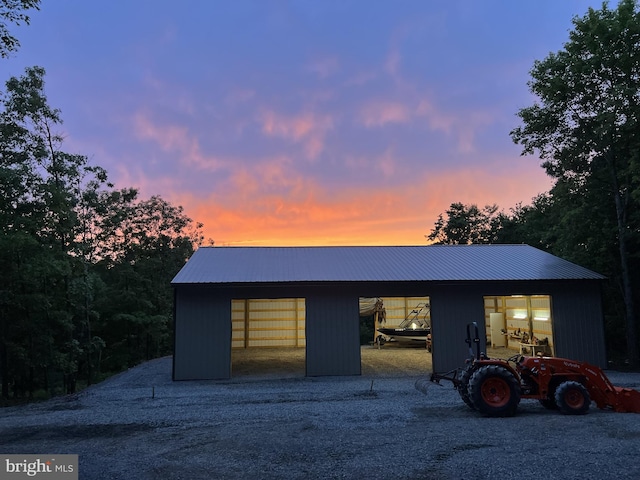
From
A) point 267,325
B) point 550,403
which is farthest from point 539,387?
point 267,325

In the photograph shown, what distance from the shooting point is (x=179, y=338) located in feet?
42.4

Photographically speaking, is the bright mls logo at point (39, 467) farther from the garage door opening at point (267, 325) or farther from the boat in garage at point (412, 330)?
the boat in garage at point (412, 330)

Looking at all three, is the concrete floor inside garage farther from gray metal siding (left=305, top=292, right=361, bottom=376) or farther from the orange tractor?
the orange tractor

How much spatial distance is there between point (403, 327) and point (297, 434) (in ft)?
52.6

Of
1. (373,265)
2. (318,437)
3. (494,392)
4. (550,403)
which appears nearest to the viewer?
(318,437)

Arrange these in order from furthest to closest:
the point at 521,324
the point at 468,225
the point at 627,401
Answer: the point at 468,225 → the point at 521,324 → the point at 627,401

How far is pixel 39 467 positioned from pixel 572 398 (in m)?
8.63

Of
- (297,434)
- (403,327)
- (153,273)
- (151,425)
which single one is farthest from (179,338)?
(153,273)

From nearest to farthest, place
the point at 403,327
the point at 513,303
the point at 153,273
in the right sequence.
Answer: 1. the point at 513,303
2. the point at 403,327
3. the point at 153,273

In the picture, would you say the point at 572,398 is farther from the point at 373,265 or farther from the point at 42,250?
the point at 42,250

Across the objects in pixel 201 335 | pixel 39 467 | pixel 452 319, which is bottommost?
pixel 39 467

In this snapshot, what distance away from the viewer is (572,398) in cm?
783

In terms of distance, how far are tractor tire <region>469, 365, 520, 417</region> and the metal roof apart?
585cm

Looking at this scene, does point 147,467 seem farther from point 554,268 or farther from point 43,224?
point 554,268
